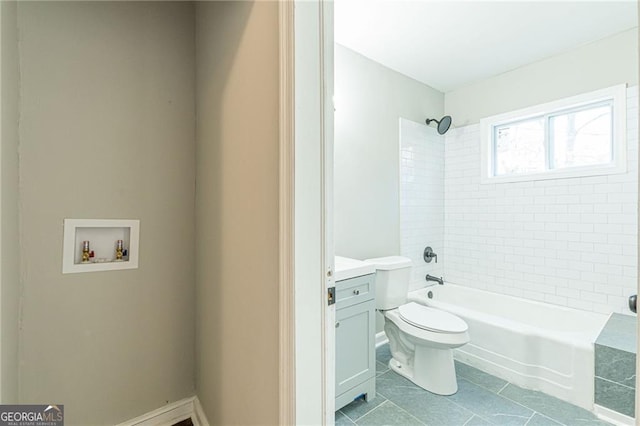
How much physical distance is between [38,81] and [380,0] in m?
1.87

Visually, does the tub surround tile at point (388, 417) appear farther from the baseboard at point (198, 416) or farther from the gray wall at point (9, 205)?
the gray wall at point (9, 205)

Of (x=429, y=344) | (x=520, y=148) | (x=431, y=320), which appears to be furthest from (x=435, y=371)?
(x=520, y=148)

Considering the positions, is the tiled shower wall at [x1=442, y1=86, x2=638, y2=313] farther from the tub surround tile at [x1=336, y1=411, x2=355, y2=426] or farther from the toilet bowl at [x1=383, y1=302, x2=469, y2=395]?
the tub surround tile at [x1=336, y1=411, x2=355, y2=426]

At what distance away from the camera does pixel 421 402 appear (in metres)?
1.74

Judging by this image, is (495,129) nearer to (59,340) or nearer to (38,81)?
(38,81)

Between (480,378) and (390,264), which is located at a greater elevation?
(390,264)

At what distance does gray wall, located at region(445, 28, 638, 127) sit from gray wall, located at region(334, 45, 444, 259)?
2.21 ft

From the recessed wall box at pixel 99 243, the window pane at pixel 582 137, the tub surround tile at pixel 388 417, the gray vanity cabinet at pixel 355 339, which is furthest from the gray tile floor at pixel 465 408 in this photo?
the window pane at pixel 582 137

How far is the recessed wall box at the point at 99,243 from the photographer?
124 centimetres

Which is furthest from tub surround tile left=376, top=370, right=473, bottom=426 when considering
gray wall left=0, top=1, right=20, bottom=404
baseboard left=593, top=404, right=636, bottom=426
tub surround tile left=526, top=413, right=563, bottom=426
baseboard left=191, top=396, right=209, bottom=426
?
gray wall left=0, top=1, right=20, bottom=404

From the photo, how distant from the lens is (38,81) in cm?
116

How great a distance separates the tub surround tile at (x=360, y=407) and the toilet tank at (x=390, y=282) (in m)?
0.59

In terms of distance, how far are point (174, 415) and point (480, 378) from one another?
2008 mm

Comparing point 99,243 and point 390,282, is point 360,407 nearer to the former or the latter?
point 390,282
